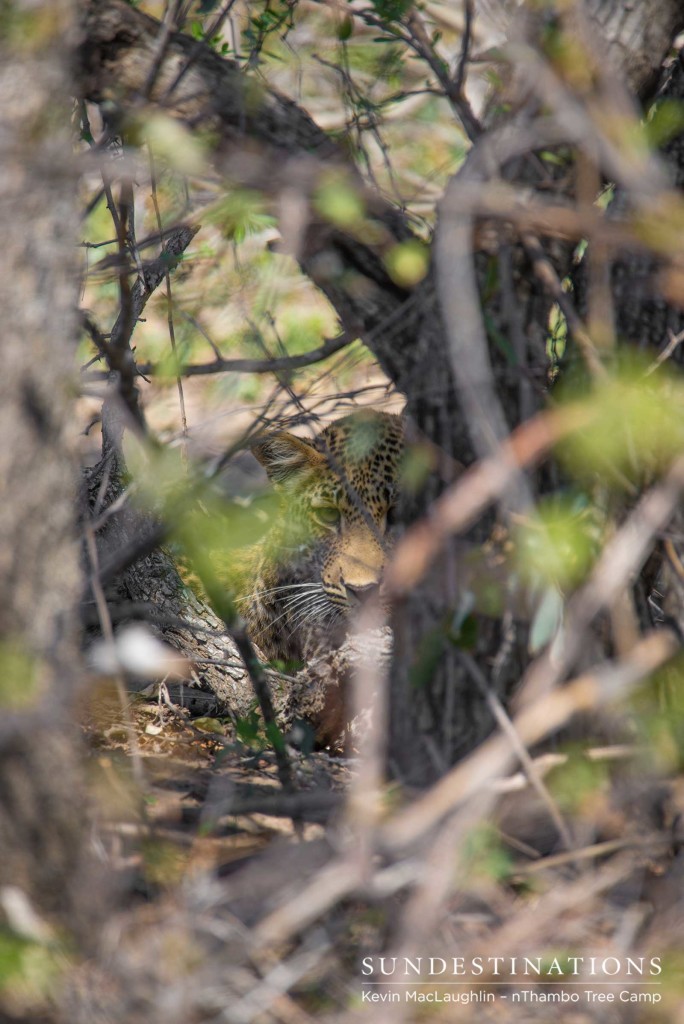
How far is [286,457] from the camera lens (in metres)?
4.10

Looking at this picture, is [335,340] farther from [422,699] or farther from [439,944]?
[439,944]

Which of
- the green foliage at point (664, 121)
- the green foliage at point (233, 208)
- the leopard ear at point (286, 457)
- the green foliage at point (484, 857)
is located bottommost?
the green foliage at point (484, 857)

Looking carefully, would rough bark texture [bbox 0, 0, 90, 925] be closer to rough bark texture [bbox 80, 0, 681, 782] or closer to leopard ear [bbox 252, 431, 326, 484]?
rough bark texture [bbox 80, 0, 681, 782]

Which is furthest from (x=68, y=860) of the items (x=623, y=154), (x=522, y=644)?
(x=623, y=154)

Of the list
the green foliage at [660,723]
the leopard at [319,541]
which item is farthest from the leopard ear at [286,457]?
the green foliage at [660,723]

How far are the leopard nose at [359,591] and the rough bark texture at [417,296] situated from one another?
1.52 meters

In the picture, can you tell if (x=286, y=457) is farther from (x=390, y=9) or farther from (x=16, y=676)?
(x=16, y=676)

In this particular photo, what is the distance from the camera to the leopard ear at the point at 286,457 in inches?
158

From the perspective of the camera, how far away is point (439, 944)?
1.61 metres

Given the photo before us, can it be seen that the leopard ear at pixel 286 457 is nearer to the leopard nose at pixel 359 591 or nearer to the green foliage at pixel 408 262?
the leopard nose at pixel 359 591

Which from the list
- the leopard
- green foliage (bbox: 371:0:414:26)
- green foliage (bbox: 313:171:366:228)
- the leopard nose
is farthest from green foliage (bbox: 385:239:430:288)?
the leopard nose

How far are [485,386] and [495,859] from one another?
77cm

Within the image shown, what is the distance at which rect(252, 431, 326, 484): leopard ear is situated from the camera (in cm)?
400

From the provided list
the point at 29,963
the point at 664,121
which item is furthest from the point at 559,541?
the point at 29,963
